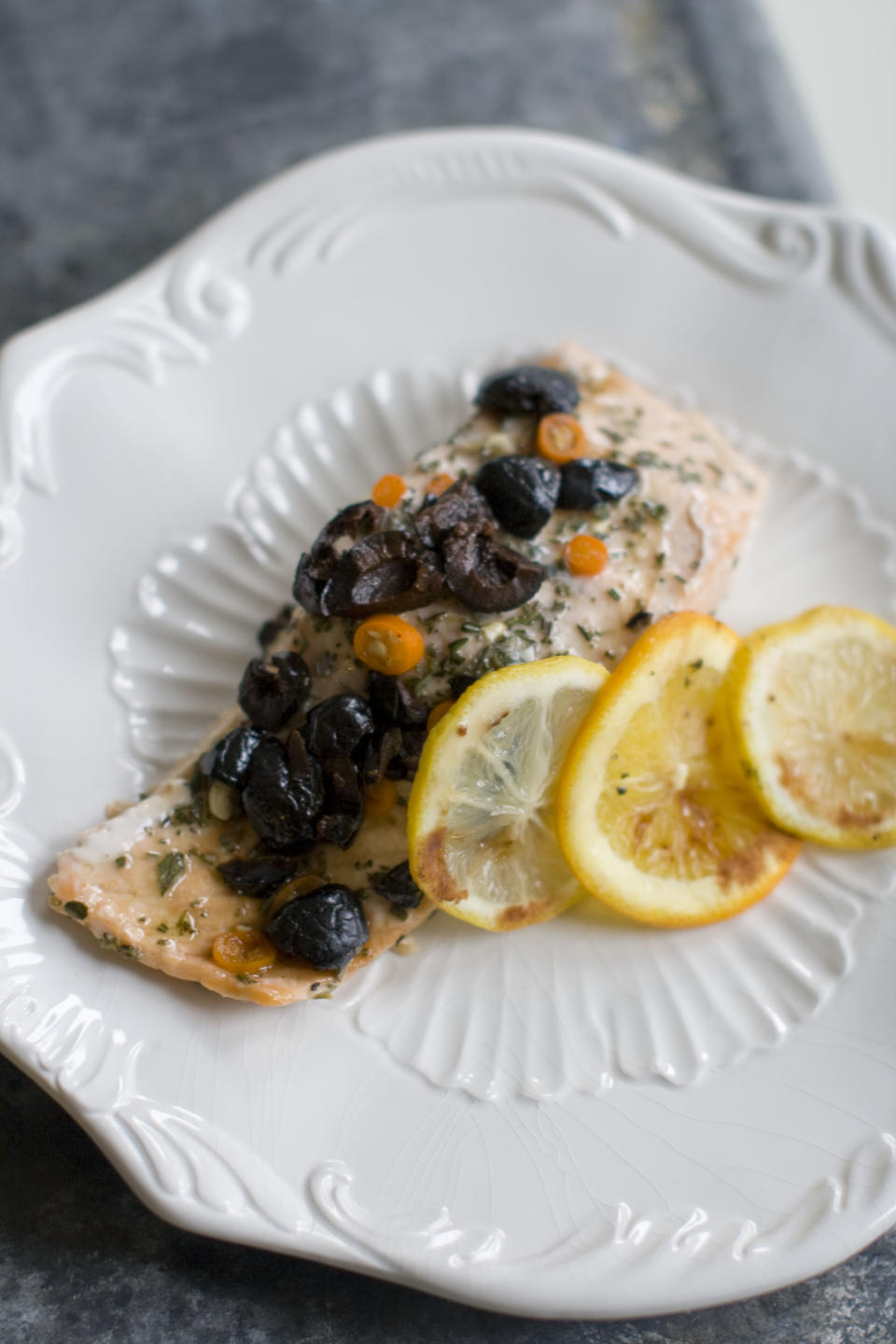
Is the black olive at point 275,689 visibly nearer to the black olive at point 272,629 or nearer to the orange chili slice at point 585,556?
the black olive at point 272,629

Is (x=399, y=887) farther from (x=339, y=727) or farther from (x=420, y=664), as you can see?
(x=420, y=664)

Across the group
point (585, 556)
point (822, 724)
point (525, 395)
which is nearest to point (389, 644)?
point (585, 556)

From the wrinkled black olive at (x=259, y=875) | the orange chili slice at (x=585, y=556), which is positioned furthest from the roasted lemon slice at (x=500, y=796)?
the wrinkled black olive at (x=259, y=875)

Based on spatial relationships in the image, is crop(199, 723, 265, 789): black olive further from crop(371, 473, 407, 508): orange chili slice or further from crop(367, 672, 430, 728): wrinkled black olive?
crop(371, 473, 407, 508): orange chili slice

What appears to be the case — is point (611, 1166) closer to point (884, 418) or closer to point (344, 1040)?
point (344, 1040)

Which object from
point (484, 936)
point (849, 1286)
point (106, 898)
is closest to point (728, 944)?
point (484, 936)

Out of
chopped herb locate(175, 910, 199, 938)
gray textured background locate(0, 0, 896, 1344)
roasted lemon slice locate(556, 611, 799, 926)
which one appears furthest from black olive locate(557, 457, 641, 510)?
gray textured background locate(0, 0, 896, 1344)
